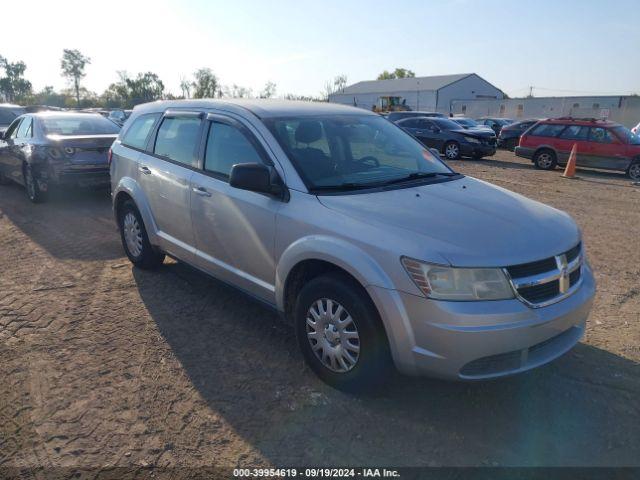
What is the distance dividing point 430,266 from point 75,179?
7.51 m

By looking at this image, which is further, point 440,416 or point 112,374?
point 112,374

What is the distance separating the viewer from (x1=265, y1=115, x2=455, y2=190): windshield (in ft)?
11.4

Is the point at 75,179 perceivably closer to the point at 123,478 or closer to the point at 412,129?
the point at 123,478

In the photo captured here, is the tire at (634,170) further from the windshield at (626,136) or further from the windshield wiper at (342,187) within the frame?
the windshield wiper at (342,187)

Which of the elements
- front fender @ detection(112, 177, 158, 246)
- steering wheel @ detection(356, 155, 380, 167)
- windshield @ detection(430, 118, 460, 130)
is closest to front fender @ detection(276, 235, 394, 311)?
steering wheel @ detection(356, 155, 380, 167)

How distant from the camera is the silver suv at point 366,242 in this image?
2623 millimetres

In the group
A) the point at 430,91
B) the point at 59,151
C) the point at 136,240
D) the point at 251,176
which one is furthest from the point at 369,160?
the point at 430,91

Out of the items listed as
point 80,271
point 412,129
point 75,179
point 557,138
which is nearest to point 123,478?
point 80,271

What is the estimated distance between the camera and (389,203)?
314cm

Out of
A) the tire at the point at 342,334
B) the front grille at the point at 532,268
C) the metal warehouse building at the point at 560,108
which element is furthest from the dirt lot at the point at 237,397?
the metal warehouse building at the point at 560,108

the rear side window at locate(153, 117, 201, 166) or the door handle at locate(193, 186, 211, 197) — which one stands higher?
the rear side window at locate(153, 117, 201, 166)

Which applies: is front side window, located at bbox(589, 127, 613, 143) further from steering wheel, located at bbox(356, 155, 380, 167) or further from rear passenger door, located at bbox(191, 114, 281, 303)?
rear passenger door, located at bbox(191, 114, 281, 303)

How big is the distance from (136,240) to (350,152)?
2.76 m

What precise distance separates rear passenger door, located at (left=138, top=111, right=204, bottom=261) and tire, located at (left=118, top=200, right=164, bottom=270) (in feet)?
1.23
